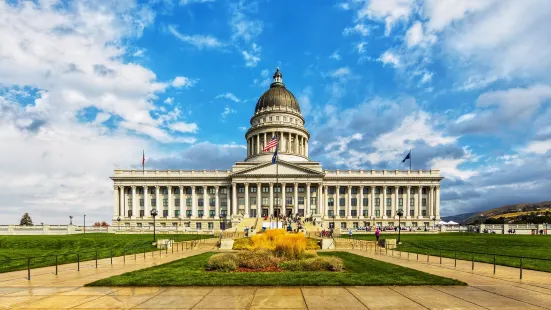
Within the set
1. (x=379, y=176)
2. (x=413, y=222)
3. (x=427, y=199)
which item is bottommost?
(x=413, y=222)

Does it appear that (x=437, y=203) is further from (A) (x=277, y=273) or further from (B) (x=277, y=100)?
(A) (x=277, y=273)

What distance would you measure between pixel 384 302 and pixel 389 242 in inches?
1020

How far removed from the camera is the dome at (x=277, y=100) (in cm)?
10619

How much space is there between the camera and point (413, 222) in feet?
285

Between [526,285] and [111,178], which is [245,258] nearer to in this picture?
[526,285]

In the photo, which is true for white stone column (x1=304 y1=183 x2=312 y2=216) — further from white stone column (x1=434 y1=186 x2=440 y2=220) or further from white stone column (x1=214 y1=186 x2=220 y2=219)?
white stone column (x1=434 y1=186 x2=440 y2=220)

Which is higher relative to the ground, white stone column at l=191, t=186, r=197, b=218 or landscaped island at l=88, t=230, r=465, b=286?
landscaped island at l=88, t=230, r=465, b=286

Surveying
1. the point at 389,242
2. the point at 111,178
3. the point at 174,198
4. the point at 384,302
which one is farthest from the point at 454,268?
the point at 111,178

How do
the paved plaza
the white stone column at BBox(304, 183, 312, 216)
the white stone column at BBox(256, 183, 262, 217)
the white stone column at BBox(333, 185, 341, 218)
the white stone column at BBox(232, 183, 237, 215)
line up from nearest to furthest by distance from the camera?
the paved plaza, the white stone column at BBox(256, 183, 262, 217), the white stone column at BBox(304, 183, 312, 216), the white stone column at BBox(232, 183, 237, 215), the white stone column at BBox(333, 185, 341, 218)

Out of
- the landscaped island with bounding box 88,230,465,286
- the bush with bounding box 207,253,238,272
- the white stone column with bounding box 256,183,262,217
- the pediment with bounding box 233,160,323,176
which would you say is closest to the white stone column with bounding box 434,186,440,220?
the pediment with bounding box 233,160,323,176

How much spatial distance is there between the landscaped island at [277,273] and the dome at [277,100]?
8818 centimetres

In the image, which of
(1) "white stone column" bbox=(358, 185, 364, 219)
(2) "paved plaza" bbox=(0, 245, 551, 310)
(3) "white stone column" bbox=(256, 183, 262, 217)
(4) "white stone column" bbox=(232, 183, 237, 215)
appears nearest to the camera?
(2) "paved plaza" bbox=(0, 245, 551, 310)

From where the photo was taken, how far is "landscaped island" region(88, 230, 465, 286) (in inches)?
530

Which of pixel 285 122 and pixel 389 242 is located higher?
pixel 285 122
